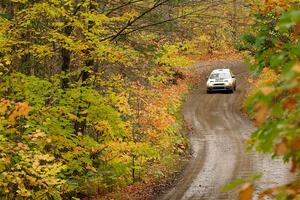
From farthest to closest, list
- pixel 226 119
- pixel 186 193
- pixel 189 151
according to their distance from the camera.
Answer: pixel 226 119 → pixel 189 151 → pixel 186 193

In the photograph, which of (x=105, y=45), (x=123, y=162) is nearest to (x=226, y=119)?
(x=123, y=162)

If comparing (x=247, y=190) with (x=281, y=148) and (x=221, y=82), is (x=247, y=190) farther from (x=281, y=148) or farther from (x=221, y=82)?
(x=221, y=82)

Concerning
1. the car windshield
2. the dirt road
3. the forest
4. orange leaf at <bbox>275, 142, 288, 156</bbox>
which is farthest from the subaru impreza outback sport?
orange leaf at <bbox>275, 142, 288, 156</bbox>

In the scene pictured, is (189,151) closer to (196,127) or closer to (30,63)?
(196,127)

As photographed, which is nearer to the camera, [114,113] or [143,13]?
[114,113]

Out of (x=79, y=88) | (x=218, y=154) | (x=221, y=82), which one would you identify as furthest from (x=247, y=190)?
(x=221, y=82)

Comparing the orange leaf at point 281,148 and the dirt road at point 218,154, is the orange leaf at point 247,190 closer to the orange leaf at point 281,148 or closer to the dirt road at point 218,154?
the orange leaf at point 281,148

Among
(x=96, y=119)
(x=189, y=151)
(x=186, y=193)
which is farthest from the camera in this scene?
(x=189, y=151)

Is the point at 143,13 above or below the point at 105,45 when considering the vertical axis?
→ above

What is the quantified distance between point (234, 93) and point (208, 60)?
506 inches

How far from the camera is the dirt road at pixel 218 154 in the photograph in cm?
1478

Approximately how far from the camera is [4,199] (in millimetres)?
9656

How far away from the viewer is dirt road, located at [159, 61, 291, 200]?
1478 cm

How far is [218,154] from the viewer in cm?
1938
